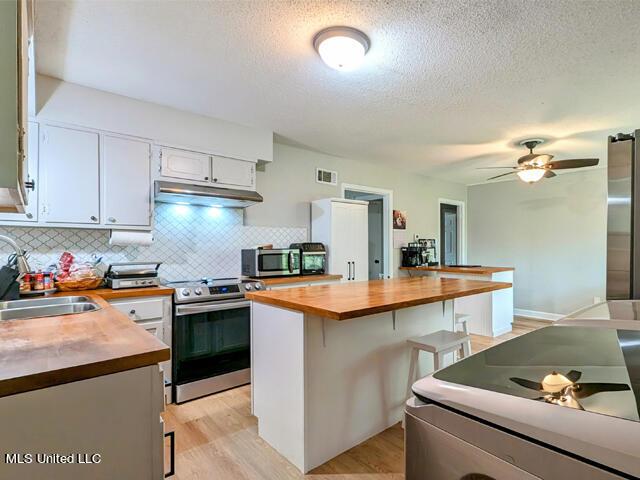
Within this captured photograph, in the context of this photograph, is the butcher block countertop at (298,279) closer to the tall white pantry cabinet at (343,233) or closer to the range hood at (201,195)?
the tall white pantry cabinet at (343,233)

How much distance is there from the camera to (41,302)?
2105mm

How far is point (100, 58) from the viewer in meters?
2.24

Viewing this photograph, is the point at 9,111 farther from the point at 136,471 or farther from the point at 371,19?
the point at 371,19

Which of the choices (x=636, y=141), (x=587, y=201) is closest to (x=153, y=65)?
(x=636, y=141)

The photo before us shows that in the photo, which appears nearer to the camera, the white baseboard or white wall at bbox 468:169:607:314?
white wall at bbox 468:169:607:314

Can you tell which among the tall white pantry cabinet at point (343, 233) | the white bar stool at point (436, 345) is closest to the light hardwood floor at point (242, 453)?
the white bar stool at point (436, 345)

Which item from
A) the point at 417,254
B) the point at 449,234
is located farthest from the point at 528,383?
the point at 449,234

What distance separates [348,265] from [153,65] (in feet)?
9.47

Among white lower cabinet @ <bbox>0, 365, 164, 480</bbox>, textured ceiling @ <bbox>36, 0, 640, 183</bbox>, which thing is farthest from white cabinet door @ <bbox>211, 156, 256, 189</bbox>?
white lower cabinet @ <bbox>0, 365, 164, 480</bbox>

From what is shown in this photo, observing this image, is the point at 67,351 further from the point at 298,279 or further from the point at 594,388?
the point at 298,279

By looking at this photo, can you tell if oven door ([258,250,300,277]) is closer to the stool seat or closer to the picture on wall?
the stool seat

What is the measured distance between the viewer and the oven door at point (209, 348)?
2.72m

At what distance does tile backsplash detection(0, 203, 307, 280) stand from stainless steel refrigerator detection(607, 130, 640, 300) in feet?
10.4

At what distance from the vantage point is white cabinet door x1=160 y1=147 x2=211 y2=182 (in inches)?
118
